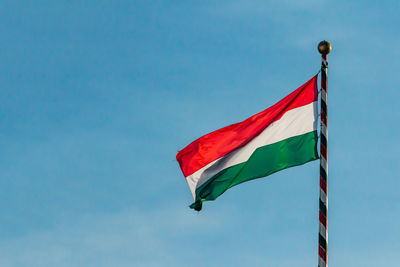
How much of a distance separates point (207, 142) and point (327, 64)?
5947 millimetres

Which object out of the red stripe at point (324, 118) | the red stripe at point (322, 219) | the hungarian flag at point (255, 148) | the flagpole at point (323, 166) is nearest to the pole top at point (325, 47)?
the flagpole at point (323, 166)

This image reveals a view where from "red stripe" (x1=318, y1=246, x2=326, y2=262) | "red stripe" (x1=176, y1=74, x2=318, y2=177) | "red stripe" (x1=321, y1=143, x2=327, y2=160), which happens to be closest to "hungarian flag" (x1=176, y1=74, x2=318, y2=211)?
"red stripe" (x1=176, y1=74, x2=318, y2=177)

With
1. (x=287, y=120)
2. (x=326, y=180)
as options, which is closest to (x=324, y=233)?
(x=326, y=180)

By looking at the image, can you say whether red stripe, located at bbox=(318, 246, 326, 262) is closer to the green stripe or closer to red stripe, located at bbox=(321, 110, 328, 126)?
the green stripe

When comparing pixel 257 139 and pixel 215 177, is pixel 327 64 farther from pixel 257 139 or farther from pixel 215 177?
pixel 215 177

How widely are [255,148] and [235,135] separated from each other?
1.30 metres

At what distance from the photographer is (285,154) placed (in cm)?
2791

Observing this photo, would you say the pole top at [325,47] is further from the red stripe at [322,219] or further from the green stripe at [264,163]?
the red stripe at [322,219]

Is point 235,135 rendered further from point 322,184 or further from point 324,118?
point 322,184

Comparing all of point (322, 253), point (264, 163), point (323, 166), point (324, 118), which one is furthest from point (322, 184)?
point (264, 163)

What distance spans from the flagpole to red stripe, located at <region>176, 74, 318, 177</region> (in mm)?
1180

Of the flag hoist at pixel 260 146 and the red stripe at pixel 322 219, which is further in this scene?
the flag hoist at pixel 260 146

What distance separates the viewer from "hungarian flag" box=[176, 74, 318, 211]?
27844 mm

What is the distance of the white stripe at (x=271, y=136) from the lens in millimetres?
27980
